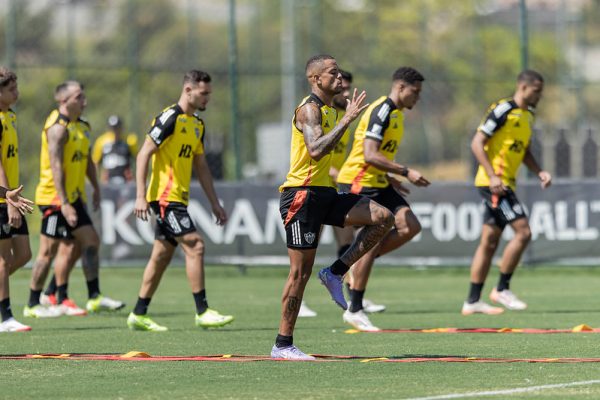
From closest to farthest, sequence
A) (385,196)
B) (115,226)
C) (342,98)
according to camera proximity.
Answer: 1. (385,196)
2. (342,98)
3. (115,226)

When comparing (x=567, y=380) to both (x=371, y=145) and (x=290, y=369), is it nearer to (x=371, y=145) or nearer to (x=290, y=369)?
(x=290, y=369)

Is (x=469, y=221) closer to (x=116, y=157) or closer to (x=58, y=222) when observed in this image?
(x=116, y=157)

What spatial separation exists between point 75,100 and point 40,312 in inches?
88.1

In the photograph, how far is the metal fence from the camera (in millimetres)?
30516

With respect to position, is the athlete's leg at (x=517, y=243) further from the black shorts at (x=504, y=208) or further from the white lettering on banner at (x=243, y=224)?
the white lettering on banner at (x=243, y=224)

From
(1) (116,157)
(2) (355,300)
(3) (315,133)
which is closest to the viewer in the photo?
(3) (315,133)

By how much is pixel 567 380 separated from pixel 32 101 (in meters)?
29.4

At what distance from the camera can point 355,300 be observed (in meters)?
12.3

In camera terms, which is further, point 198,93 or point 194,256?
point 198,93

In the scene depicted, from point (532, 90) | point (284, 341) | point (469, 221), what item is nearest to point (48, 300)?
point (532, 90)

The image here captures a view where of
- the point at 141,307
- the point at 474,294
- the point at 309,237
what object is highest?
the point at 309,237

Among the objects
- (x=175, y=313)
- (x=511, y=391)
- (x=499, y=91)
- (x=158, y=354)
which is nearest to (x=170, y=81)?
(x=499, y=91)

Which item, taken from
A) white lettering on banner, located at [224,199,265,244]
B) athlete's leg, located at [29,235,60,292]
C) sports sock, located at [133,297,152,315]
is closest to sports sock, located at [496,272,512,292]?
sports sock, located at [133,297,152,315]

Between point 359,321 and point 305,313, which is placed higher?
point 359,321
